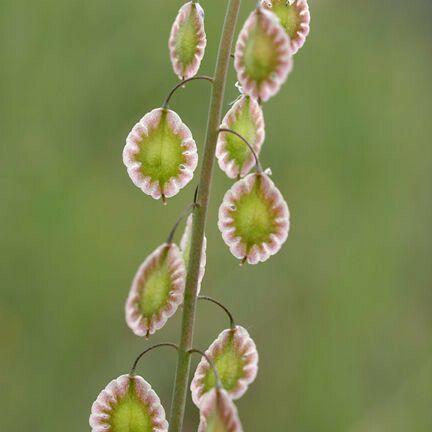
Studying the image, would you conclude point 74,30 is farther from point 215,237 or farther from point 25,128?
point 215,237

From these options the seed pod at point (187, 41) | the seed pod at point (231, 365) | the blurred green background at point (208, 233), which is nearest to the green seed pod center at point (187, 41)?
the seed pod at point (187, 41)

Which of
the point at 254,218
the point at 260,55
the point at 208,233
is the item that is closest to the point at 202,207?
the point at 254,218

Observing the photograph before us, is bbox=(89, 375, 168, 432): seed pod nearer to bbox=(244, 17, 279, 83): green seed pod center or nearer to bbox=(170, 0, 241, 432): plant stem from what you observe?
bbox=(170, 0, 241, 432): plant stem

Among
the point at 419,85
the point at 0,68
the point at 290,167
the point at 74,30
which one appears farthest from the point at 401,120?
Result: the point at 0,68

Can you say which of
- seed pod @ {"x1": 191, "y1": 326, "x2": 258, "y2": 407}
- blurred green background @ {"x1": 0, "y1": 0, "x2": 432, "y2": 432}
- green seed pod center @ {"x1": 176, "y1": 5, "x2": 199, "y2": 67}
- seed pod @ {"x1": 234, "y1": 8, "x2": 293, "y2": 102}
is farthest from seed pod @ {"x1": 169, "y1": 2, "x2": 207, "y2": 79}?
blurred green background @ {"x1": 0, "y1": 0, "x2": 432, "y2": 432}

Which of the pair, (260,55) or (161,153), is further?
(161,153)

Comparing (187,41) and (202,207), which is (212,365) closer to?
(202,207)
